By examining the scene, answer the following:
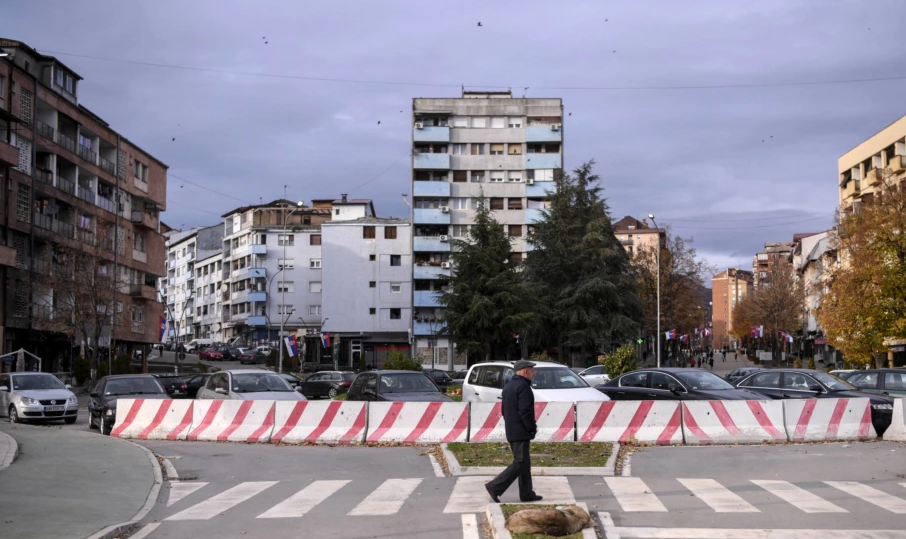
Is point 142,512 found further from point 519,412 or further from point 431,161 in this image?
point 431,161

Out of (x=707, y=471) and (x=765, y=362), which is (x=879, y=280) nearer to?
(x=707, y=471)

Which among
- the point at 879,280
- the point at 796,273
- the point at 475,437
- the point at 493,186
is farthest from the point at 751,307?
the point at 475,437

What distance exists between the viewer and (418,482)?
1334cm

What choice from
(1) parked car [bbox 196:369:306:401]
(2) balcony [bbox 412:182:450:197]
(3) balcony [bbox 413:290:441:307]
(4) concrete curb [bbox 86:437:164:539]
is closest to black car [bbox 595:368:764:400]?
(1) parked car [bbox 196:369:306:401]

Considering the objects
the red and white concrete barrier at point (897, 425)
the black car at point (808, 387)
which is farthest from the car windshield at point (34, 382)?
the red and white concrete barrier at point (897, 425)

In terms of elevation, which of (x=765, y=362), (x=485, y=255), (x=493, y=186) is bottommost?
(x=765, y=362)

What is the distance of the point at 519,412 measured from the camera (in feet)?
35.6

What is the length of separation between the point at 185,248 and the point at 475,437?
11983 centimetres

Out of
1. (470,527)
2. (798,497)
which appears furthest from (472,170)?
(470,527)

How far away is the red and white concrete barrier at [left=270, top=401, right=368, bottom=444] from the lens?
18875 millimetres

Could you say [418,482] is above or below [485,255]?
below

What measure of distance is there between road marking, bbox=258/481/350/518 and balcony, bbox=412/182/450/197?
232 ft

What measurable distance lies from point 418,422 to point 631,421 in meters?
4.19

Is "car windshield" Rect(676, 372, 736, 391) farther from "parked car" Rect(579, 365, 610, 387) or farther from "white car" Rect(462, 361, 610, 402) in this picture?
"parked car" Rect(579, 365, 610, 387)
